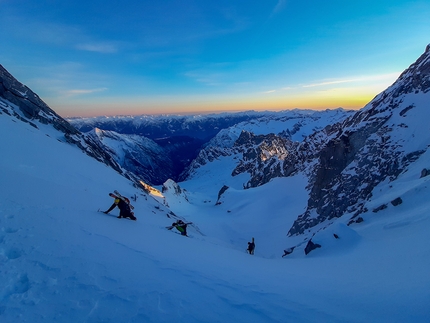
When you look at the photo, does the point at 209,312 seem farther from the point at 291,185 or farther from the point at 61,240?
the point at 291,185

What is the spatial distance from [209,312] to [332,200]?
30.7 metres

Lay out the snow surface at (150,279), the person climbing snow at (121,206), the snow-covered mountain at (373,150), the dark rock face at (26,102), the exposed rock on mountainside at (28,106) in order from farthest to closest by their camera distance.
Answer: the dark rock face at (26,102) → the exposed rock on mountainside at (28,106) → the snow-covered mountain at (373,150) → the person climbing snow at (121,206) → the snow surface at (150,279)

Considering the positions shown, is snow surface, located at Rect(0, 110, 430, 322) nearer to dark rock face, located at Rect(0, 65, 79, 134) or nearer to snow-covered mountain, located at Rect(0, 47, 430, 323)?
snow-covered mountain, located at Rect(0, 47, 430, 323)

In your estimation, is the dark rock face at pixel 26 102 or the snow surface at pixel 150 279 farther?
the dark rock face at pixel 26 102

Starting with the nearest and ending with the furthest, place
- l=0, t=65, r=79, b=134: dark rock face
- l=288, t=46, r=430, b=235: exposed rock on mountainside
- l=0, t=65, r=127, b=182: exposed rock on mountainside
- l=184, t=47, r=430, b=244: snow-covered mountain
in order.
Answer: l=184, t=47, r=430, b=244: snow-covered mountain
l=288, t=46, r=430, b=235: exposed rock on mountainside
l=0, t=65, r=127, b=182: exposed rock on mountainside
l=0, t=65, r=79, b=134: dark rock face

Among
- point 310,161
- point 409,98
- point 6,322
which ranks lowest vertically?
point 310,161

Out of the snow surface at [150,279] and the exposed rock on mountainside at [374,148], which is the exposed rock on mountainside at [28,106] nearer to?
the snow surface at [150,279]

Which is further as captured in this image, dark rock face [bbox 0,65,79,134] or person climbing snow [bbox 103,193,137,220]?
dark rock face [bbox 0,65,79,134]

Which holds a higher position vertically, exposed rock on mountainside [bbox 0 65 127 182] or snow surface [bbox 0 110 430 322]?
exposed rock on mountainside [bbox 0 65 127 182]

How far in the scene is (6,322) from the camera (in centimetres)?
385

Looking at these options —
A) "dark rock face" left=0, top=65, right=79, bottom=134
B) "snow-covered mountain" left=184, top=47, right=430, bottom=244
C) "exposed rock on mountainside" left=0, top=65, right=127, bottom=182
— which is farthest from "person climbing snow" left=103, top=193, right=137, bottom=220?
"dark rock face" left=0, top=65, right=79, bottom=134

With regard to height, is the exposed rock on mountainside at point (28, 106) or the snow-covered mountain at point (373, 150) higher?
the exposed rock on mountainside at point (28, 106)

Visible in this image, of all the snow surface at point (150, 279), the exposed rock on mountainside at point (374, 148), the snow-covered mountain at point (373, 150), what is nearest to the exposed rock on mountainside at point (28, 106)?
the snow surface at point (150, 279)

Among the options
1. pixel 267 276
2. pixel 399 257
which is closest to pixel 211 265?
pixel 267 276
